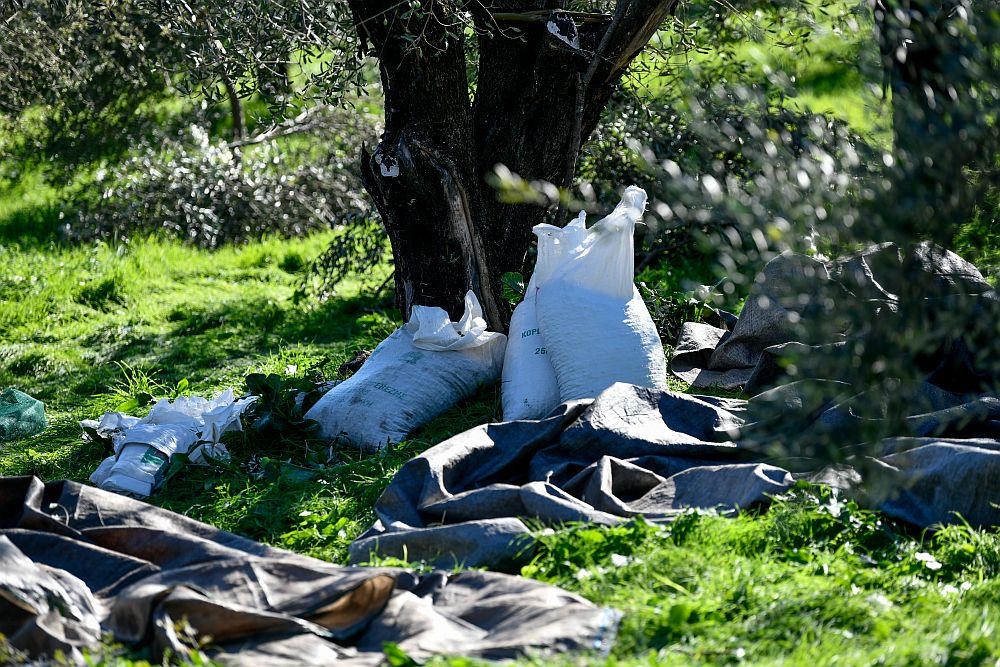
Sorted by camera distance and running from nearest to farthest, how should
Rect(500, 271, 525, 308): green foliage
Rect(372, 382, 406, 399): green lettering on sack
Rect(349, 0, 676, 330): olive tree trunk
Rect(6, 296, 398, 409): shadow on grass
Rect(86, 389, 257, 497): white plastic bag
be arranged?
Rect(86, 389, 257, 497): white plastic bag → Rect(372, 382, 406, 399): green lettering on sack → Rect(349, 0, 676, 330): olive tree trunk → Rect(500, 271, 525, 308): green foliage → Rect(6, 296, 398, 409): shadow on grass

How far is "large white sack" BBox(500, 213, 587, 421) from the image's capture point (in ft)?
16.8

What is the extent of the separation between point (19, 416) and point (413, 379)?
229 centimetres

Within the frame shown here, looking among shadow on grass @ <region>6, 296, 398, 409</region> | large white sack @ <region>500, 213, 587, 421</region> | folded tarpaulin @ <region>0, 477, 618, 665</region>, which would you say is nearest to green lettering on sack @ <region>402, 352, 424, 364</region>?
large white sack @ <region>500, 213, 587, 421</region>

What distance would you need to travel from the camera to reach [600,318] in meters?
5.09

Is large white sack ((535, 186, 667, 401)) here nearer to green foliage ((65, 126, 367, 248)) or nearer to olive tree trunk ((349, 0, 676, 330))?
olive tree trunk ((349, 0, 676, 330))

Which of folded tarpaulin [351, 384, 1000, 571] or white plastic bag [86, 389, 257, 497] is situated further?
white plastic bag [86, 389, 257, 497]

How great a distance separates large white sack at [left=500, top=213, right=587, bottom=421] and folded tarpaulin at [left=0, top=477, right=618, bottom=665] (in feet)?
5.99

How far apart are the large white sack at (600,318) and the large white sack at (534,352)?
54mm

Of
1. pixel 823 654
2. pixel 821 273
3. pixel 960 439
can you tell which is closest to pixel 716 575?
pixel 823 654

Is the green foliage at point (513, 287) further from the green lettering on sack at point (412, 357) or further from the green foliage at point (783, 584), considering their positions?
the green foliage at point (783, 584)

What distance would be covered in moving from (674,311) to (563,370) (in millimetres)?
1605

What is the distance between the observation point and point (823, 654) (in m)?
2.75

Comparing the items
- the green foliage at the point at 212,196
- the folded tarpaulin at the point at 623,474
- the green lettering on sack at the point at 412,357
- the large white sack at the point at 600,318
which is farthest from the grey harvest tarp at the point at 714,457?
the green foliage at the point at 212,196

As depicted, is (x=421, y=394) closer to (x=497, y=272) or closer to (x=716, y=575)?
(x=497, y=272)
